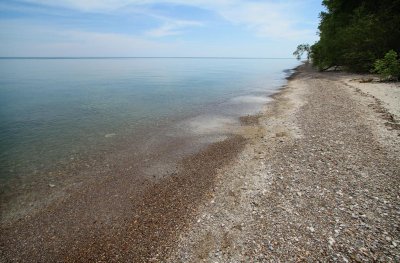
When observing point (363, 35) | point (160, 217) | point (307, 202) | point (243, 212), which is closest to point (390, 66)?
point (363, 35)

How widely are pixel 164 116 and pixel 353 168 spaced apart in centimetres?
1859

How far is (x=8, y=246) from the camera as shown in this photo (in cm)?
810

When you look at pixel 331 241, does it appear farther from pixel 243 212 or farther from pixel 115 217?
pixel 115 217

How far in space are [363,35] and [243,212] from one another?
43.9m

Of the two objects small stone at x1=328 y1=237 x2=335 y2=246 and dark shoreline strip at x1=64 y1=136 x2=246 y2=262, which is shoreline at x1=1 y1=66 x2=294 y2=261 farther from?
small stone at x1=328 y1=237 x2=335 y2=246

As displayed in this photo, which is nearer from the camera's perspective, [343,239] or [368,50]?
[343,239]

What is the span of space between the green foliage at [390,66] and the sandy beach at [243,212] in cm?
2131

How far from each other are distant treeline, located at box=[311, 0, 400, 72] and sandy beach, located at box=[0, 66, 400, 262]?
31580 mm

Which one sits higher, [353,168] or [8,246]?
[353,168]

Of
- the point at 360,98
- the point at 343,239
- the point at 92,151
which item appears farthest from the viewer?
the point at 360,98

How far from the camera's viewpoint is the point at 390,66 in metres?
29.7

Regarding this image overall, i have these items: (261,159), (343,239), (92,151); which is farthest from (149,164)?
(343,239)

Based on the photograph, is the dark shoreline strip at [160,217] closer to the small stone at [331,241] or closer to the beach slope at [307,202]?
the beach slope at [307,202]

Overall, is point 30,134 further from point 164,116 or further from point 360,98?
point 360,98
